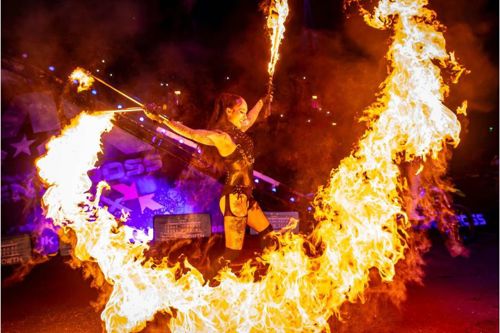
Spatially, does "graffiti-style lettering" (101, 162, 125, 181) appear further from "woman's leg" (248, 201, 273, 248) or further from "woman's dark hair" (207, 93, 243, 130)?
"woman's leg" (248, 201, 273, 248)

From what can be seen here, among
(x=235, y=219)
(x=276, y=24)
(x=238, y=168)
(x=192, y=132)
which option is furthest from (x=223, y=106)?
(x=276, y=24)

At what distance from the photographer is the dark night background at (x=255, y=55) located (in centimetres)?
756

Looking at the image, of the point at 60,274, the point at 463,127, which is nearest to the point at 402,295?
the point at 60,274

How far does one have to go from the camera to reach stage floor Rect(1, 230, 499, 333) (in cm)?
399

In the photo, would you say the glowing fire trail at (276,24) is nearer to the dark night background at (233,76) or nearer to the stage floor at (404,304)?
the dark night background at (233,76)

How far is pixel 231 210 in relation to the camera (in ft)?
13.3

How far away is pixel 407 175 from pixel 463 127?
3993 millimetres

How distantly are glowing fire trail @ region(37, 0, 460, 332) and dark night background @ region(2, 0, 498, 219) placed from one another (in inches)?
152

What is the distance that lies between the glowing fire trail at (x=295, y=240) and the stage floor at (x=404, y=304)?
45 cm

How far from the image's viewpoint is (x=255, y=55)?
8820 millimetres

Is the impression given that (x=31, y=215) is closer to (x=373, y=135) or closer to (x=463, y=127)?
(x=373, y=135)

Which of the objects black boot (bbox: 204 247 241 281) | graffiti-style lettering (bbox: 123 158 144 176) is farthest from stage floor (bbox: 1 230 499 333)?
graffiti-style lettering (bbox: 123 158 144 176)

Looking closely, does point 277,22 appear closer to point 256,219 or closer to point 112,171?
point 256,219

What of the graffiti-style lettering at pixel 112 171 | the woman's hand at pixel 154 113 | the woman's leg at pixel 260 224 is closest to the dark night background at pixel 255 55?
the graffiti-style lettering at pixel 112 171
